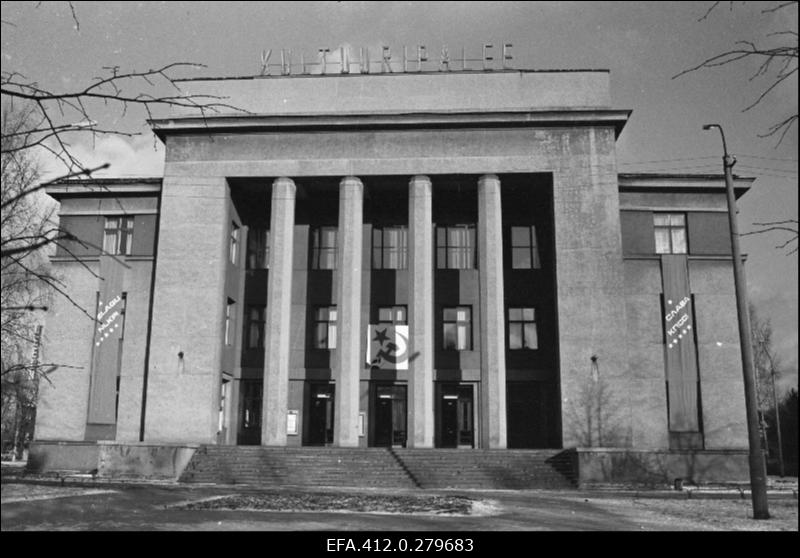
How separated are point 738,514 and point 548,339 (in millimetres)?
21297

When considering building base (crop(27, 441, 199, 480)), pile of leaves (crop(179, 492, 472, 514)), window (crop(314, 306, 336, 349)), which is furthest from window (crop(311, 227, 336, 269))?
Result: pile of leaves (crop(179, 492, 472, 514))

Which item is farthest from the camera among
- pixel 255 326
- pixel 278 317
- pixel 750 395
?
pixel 255 326

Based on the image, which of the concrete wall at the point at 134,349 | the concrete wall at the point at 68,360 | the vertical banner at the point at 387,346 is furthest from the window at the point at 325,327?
the concrete wall at the point at 68,360

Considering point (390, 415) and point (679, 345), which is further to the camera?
point (390, 415)

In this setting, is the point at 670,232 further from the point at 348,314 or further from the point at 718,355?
the point at 348,314

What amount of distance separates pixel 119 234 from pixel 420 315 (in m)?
16.3

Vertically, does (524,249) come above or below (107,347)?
above

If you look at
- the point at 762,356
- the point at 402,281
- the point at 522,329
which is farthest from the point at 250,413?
the point at 762,356

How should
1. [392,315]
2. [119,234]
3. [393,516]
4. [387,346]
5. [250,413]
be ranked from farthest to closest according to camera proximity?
[392,315] < [250,413] < [387,346] < [119,234] < [393,516]

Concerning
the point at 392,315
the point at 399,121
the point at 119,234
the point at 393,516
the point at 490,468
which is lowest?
the point at 393,516

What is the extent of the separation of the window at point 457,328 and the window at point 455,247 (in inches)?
94.0

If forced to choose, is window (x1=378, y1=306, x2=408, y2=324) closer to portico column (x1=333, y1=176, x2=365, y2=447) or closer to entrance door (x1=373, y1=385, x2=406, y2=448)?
entrance door (x1=373, y1=385, x2=406, y2=448)

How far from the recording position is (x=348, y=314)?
119 feet
